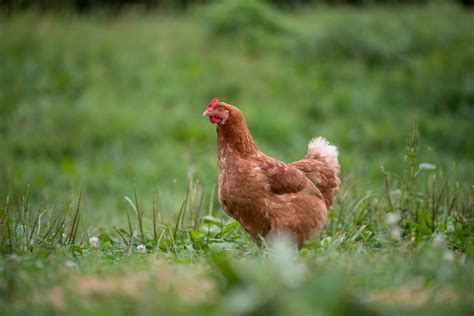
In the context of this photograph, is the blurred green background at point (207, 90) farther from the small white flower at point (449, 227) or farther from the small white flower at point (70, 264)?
the small white flower at point (70, 264)

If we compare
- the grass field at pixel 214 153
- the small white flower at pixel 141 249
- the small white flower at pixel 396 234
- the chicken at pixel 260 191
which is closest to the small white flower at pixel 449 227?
the grass field at pixel 214 153

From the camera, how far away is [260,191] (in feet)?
14.3

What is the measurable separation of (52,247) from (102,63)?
26.6 ft

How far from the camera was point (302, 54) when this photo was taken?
1215 centimetres

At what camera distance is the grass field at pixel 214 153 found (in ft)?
9.14

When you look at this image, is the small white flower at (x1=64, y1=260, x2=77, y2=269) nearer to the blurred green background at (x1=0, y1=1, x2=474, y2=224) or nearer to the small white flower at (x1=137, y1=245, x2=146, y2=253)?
the small white flower at (x1=137, y1=245, x2=146, y2=253)

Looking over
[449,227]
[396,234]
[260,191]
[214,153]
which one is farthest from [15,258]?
[214,153]

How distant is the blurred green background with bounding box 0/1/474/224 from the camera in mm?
8969

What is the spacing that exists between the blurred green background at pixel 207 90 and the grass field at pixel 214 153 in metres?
0.04

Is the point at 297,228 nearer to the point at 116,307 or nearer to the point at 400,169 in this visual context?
the point at 116,307

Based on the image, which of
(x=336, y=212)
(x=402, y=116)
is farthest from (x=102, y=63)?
(x=336, y=212)

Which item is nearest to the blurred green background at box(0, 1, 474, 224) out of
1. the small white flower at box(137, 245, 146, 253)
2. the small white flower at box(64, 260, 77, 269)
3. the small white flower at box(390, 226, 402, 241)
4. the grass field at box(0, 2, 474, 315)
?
the grass field at box(0, 2, 474, 315)

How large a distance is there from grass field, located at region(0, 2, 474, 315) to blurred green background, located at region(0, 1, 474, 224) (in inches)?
1.5

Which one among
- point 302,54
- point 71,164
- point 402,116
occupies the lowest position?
point 71,164
